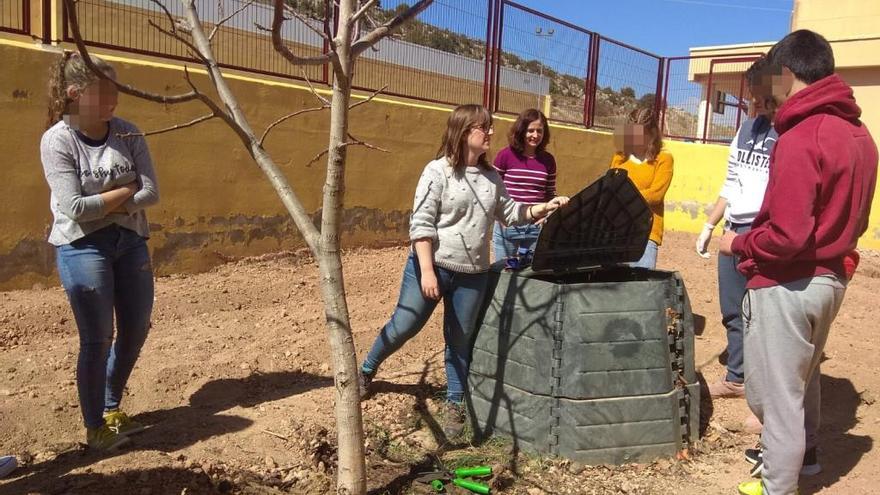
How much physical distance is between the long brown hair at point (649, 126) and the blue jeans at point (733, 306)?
34.9 inches

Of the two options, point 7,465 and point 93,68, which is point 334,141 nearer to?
point 93,68

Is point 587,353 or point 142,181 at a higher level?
point 142,181

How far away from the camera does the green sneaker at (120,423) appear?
3344 millimetres

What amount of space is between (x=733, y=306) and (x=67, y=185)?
3425mm

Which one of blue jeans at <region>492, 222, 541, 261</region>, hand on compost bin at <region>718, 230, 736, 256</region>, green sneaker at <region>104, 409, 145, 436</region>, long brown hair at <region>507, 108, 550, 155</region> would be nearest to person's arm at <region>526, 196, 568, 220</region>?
hand on compost bin at <region>718, 230, 736, 256</region>

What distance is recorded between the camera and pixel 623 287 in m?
3.32

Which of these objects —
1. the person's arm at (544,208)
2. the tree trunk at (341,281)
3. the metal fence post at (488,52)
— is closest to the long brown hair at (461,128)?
the person's arm at (544,208)

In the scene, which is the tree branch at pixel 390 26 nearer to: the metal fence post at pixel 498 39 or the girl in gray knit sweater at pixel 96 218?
the girl in gray knit sweater at pixel 96 218

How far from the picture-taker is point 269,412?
372 centimetres

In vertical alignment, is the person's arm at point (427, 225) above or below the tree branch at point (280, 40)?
below

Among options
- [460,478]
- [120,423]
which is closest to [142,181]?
[120,423]

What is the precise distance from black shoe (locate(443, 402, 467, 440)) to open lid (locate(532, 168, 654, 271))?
849 millimetres

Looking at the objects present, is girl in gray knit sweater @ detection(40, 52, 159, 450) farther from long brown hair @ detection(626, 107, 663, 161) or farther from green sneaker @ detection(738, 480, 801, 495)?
long brown hair @ detection(626, 107, 663, 161)

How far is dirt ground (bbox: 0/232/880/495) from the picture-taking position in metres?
3.07
